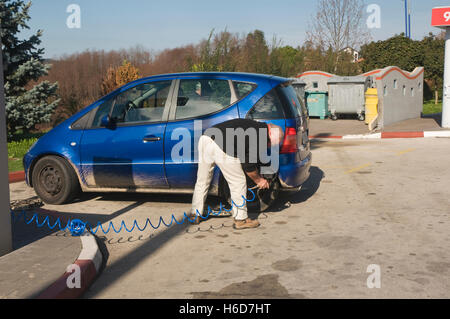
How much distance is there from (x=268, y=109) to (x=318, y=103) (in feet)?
61.5

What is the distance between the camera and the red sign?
17.1 m

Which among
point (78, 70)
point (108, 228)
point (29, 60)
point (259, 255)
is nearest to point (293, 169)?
point (259, 255)

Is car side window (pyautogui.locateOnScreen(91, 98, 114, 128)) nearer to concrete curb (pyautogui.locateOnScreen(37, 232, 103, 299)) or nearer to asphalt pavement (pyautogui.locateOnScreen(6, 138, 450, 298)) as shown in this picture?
asphalt pavement (pyautogui.locateOnScreen(6, 138, 450, 298))

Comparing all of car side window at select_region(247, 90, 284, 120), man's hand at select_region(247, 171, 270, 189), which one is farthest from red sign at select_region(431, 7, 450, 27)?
man's hand at select_region(247, 171, 270, 189)

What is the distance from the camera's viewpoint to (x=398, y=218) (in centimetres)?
596

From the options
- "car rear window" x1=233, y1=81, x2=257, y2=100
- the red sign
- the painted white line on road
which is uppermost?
the red sign

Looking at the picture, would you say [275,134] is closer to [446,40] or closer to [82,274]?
[82,274]

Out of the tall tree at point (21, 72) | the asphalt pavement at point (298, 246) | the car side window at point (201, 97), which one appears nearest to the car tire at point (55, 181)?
the asphalt pavement at point (298, 246)

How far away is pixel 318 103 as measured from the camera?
24.2 metres

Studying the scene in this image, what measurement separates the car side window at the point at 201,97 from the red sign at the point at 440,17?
13.9 meters

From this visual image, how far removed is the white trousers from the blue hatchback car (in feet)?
1.49

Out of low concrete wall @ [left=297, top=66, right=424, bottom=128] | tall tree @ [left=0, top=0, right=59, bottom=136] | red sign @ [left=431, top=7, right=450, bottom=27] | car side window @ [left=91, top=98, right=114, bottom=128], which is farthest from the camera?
low concrete wall @ [left=297, top=66, right=424, bottom=128]

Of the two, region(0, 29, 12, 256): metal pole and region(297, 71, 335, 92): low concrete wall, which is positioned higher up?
region(297, 71, 335, 92): low concrete wall

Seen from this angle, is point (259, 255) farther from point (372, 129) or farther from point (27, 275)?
point (372, 129)
